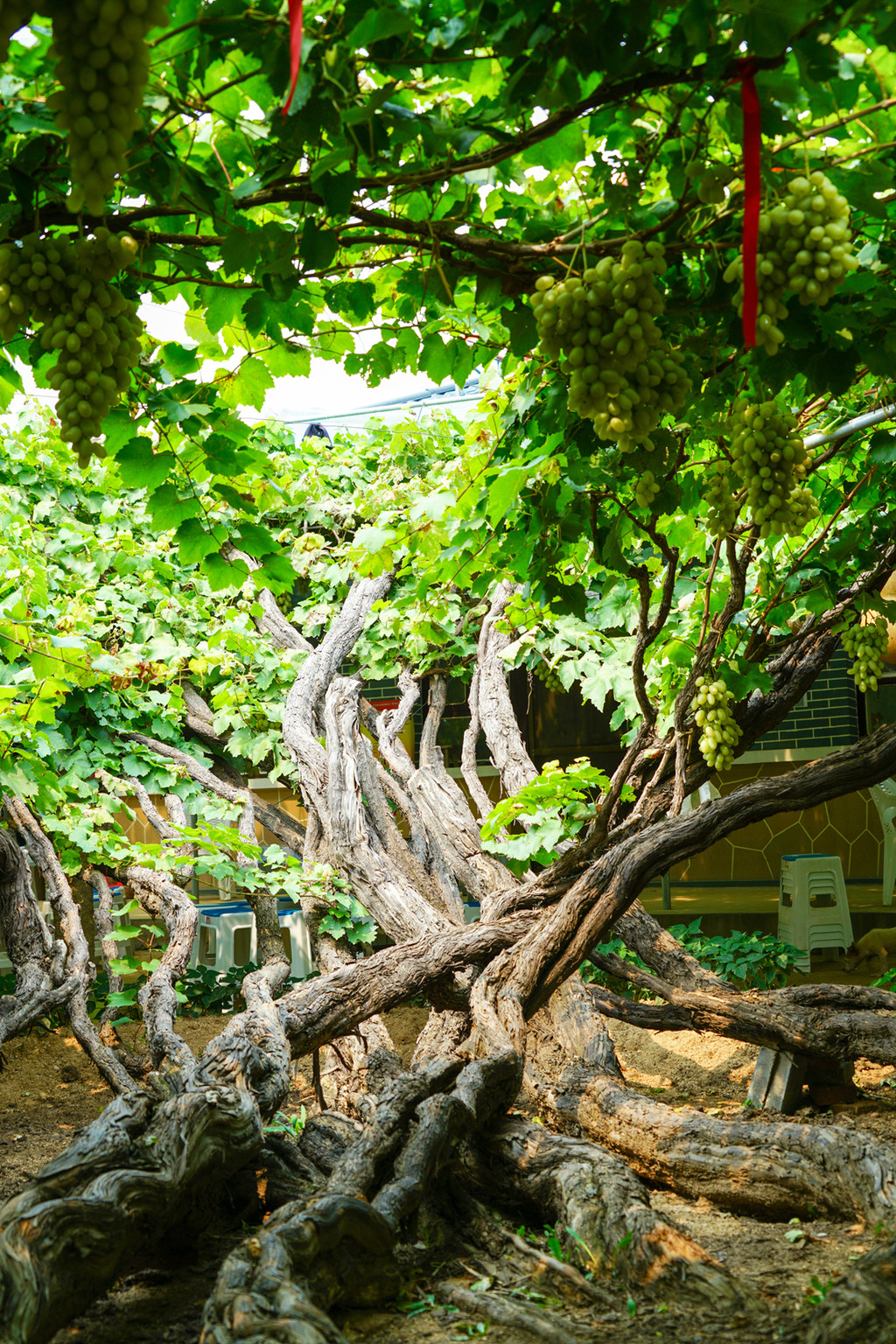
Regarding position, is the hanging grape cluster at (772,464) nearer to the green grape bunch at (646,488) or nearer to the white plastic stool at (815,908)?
the green grape bunch at (646,488)

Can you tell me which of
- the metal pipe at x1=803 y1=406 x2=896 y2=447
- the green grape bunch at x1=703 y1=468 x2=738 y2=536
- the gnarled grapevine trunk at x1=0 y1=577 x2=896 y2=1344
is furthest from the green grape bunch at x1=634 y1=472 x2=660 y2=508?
the gnarled grapevine trunk at x1=0 y1=577 x2=896 y2=1344

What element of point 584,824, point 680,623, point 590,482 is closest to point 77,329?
point 590,482

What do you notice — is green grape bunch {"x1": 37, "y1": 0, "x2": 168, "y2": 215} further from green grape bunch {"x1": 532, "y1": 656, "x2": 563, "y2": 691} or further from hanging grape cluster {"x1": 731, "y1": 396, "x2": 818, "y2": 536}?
green grape bunch {"x1": 532, "y1": 656, "x2": 563, "y2": 691}

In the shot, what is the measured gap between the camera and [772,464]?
1.69m

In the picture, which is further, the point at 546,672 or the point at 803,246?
the point at 546,672

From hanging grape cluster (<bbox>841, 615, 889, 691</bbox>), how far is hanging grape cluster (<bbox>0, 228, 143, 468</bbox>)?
2.58 metres

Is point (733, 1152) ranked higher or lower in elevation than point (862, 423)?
lower

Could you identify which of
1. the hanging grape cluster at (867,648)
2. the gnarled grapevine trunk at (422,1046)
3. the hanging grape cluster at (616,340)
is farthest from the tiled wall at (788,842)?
the hanging grape cluster at (616,340)

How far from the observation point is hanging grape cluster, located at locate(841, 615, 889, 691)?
121 inches

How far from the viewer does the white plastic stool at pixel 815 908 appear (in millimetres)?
6371

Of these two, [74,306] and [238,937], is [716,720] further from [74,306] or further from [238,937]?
[238,937]

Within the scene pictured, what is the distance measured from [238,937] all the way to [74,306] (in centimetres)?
600

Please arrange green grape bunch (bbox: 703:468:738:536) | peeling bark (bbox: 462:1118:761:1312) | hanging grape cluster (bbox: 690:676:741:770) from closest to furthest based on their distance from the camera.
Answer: peeling bark (bbox: 462:1118:761:1312)
green grape bunch (bbox: 703:468:738:536)
hanging grape cluster (bbox: 690:676:741:770)

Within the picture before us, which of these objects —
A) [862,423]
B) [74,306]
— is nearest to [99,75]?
[74,306]
